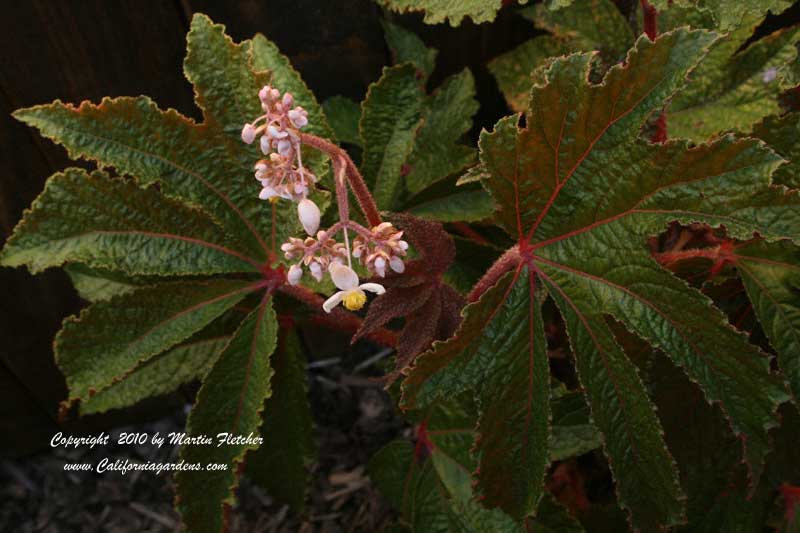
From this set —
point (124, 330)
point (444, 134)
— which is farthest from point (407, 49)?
point (124, 330)

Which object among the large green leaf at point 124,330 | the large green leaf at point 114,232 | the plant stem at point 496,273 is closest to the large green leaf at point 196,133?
the large green leaf at point 114,232

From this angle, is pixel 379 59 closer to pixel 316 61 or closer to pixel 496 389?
pixel 316 61

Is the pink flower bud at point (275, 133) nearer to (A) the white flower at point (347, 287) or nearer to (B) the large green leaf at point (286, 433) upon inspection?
(A) the white flower at point (347, 287)

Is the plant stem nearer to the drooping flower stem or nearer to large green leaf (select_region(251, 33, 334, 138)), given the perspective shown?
the drooping flower stem

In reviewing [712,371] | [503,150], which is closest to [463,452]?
[712,371]

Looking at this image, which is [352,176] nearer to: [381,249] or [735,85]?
[381,249]

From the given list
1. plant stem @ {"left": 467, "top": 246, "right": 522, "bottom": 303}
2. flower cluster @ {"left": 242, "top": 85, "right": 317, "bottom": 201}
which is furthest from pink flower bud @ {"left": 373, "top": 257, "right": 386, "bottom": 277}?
plant stem @ {"left": 467, "top": 246, "right": 522, "bottom": 303}
